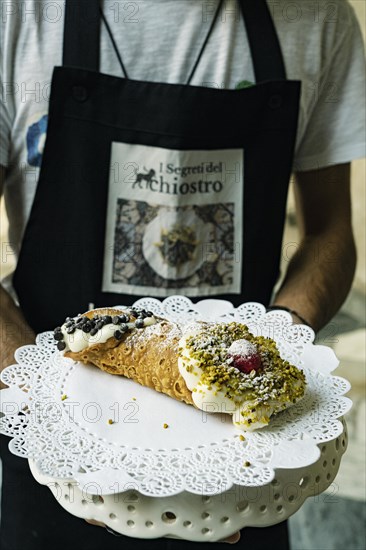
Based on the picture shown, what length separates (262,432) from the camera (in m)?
0.85

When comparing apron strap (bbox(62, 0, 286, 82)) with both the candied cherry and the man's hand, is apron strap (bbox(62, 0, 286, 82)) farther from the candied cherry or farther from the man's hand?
the candied cherry

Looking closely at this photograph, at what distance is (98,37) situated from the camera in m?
1.28

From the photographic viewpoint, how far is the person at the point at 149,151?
1.27 meters

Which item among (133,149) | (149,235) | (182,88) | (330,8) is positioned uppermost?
(330,8)

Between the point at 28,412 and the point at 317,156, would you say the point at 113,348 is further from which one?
the point at 317,156

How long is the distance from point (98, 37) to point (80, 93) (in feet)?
0.35

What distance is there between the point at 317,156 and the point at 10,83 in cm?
61

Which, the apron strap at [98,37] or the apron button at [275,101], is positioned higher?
the apron strap at [98,37]

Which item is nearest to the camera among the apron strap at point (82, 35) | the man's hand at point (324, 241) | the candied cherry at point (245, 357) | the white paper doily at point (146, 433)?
the white paper doily at point (146, 433)

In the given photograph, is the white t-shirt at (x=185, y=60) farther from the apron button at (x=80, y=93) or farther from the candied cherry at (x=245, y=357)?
the candied cherry at (x=245, y=357)

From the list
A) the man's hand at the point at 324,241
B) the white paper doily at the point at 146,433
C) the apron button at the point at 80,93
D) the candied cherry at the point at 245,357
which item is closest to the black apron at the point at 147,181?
the apron button at the point at 80,93

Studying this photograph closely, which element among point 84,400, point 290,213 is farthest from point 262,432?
point 290,213

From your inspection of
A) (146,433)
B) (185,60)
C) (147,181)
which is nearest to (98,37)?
(185,60)

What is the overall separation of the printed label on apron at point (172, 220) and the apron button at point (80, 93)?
0.32ft
